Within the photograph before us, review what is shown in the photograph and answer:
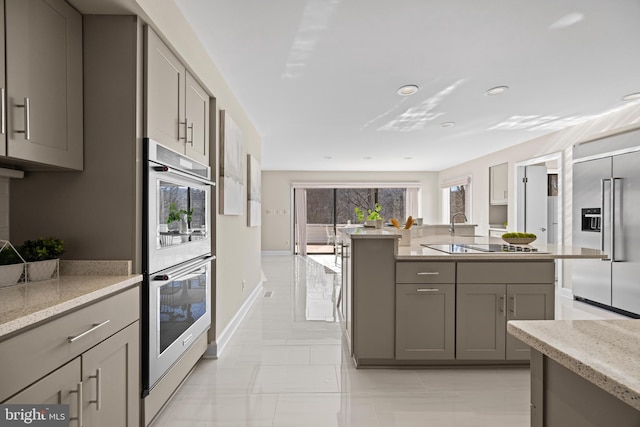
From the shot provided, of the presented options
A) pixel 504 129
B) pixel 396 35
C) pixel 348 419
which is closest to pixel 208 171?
pixel 396 35

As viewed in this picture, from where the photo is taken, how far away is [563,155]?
16.3 ft

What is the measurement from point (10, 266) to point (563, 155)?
6.11m

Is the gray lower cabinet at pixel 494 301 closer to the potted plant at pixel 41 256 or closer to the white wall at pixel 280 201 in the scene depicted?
the potted plant at pixel 41 256

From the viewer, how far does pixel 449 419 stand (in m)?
1.96

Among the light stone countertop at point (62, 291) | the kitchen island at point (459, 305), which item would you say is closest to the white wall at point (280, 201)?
the kitchen island at point (459, 305)

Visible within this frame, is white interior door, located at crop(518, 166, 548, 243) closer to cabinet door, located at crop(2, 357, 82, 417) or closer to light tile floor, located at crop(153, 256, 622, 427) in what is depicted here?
light tile floor, located at crop(153, 256, 622, 427)

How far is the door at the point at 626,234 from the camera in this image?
12.5 feet

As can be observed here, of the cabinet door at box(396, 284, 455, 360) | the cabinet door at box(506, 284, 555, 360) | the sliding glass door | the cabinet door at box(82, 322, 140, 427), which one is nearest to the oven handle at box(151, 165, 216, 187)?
the cabinet door at box(82, 322, 140, 427)

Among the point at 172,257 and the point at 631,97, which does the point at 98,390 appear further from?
the point at 631,97

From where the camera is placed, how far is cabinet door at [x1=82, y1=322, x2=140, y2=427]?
4.19 feet

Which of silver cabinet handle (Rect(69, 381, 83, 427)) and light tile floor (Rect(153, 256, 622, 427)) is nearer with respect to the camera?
silver cabinet handle (Rect(69, 381, 83, 427))

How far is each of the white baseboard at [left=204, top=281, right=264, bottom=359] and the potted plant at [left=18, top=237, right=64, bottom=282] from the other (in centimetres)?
154

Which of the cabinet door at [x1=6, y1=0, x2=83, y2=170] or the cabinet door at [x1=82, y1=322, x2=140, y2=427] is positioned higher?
the cabinet door at [x1=6, y1=0, x2=83, y2=170]

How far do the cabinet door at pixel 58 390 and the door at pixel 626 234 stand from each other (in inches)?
200
